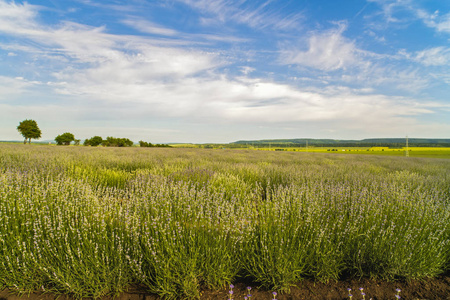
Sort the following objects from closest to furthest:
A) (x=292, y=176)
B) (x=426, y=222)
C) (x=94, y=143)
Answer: (x=426, y=222) → (x=292, y=176) → (x=94, y=143)

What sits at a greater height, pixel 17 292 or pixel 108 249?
pixel 108 249

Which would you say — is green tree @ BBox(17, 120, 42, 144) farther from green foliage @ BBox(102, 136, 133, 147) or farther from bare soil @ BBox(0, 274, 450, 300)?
Answer: bare soil @ BBox(0, 274, 450, 300)

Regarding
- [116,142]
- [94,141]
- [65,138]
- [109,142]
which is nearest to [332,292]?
[116,142]

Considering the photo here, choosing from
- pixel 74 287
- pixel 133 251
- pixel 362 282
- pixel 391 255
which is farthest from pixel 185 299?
pixel 391 255

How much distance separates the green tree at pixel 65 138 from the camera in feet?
219

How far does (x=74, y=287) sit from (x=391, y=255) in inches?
137

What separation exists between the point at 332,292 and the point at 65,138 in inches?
3110

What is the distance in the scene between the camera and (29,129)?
5256 centimetres

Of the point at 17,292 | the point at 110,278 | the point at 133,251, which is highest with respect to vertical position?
the point at 133,251

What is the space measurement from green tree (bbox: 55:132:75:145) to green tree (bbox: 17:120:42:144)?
11504 millimetres

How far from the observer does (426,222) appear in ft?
12.0

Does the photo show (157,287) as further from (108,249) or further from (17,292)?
(17,292)

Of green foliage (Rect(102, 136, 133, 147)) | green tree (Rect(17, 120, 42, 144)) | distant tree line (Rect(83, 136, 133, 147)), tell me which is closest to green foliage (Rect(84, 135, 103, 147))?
distant tree line (Rect(83, 136, 133, 147))

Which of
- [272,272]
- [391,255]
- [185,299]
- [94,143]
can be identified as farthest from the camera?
[94,143]
